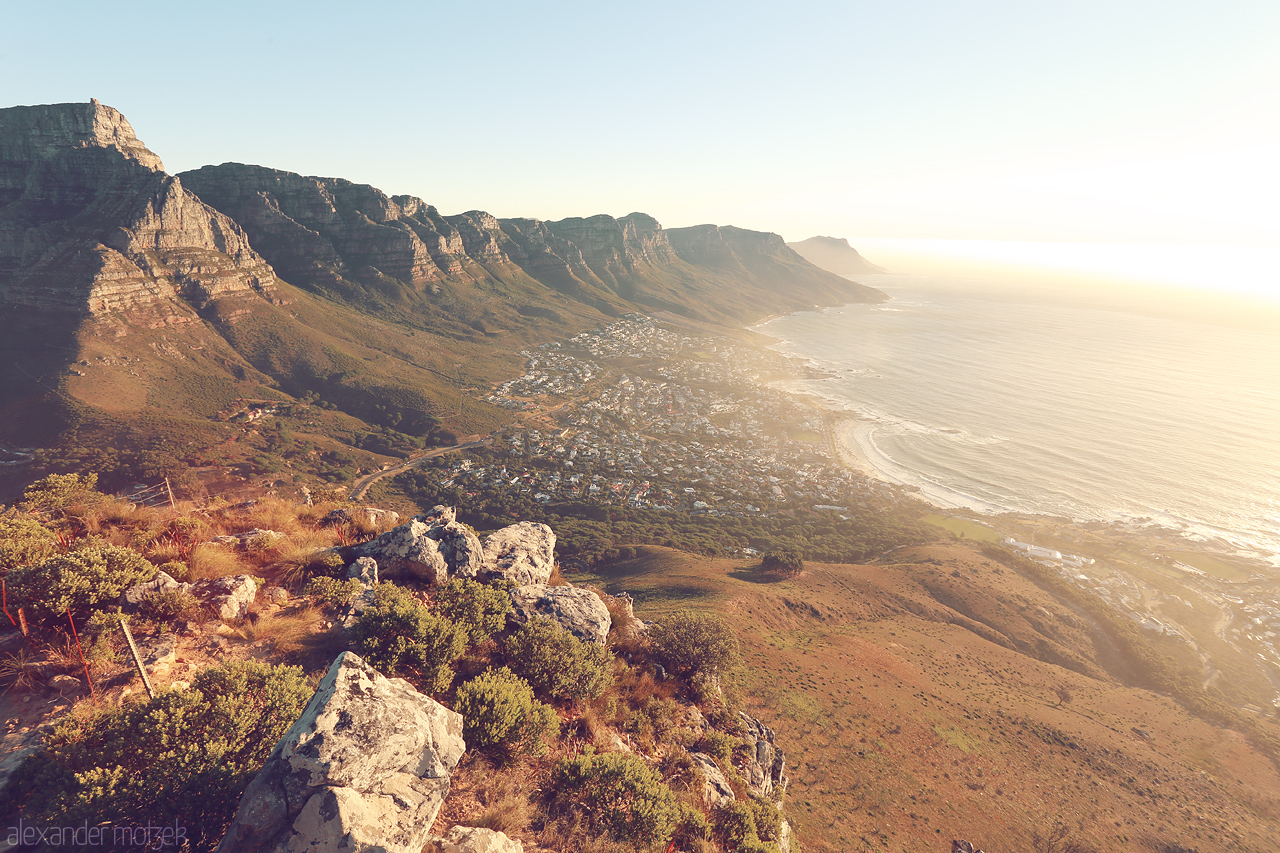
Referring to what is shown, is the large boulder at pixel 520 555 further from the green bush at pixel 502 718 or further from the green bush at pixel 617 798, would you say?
the green bush at pixel 617 798

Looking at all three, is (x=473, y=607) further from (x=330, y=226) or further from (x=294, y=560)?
(x=330, y=226)

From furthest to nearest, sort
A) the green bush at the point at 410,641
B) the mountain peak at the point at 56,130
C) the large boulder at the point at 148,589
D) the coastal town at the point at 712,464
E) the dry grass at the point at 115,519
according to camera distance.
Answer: the mountain peak at the point at 56,130, the coastal town at the point at 712,464, the dry grass at the point at 115,519, the green bush at the point at 410,641, the large boulder at the point at 148,589

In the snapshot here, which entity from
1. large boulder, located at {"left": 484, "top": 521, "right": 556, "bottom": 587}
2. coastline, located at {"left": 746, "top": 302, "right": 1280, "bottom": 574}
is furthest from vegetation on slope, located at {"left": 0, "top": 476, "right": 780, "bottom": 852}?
coastline, located at {"left": 746, "top": 302, "right": 1280, "bottom": 574}

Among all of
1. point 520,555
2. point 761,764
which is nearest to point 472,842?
point 520,555

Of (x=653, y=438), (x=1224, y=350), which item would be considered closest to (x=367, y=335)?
(x=653, y=438)

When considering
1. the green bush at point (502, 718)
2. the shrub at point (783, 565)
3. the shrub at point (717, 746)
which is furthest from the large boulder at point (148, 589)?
the shrub at point (783, 565)

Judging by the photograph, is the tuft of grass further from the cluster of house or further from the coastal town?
the coastal town
